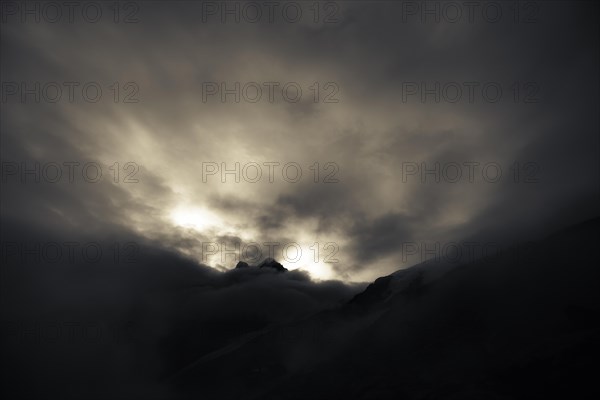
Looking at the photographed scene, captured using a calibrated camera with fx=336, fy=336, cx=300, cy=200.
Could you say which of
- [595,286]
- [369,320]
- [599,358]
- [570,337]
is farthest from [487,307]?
[369,320]

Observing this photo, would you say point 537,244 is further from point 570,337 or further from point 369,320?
point 369,320

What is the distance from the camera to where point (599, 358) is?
52656 millimetres

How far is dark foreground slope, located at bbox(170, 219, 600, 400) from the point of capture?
59.0 metres

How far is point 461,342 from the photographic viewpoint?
80.1 m

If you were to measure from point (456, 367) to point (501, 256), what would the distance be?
58542 millimetres

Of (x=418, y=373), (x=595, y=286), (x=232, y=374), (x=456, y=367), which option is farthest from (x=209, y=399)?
(x=595, y=286)

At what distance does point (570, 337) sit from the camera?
201 ft

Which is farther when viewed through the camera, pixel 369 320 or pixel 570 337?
pixel 369 320

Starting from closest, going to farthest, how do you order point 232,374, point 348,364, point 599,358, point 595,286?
1. point 599,358
2. point 595,286
3. point 348,364
4. point 232,374

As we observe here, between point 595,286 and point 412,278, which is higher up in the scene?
point 412,278

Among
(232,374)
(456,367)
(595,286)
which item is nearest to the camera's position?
(456,367)

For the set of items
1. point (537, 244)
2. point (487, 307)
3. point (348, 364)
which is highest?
point (537, 244)

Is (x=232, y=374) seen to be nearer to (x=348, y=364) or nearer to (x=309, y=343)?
(x=309, y=343)

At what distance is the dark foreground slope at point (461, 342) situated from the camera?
193 feet
